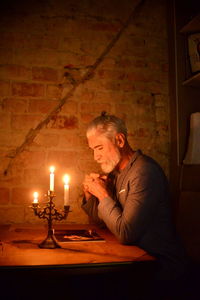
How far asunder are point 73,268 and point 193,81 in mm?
1906

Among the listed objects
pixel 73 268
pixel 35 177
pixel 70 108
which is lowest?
pixel 73 268

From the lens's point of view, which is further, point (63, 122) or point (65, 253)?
point (63, 122)

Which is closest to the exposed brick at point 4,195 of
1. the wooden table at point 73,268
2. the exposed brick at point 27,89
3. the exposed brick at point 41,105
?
the exposed brick at point 41,105

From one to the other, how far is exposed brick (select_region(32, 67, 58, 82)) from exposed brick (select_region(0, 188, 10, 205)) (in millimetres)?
1013

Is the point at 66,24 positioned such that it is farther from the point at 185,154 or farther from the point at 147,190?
the point at 147,190

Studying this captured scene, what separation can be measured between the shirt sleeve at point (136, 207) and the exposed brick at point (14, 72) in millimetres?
1384

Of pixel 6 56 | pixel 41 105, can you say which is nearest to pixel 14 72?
pixel 6 56

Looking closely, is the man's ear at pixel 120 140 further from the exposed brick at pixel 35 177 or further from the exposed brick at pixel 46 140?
the exposed brick at pixel 35 177

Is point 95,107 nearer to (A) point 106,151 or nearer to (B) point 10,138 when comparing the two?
(A) point 106,151

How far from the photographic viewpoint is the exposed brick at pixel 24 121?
264 cm

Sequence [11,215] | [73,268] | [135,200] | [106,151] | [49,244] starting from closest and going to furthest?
[73,268] < [49,244] < [135,200] < [106,151] < [11,215]

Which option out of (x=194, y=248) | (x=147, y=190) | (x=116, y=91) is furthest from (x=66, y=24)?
(x=194, y=248)

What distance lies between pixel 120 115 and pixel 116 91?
230 mm

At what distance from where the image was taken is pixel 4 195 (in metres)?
2.60
